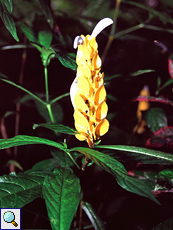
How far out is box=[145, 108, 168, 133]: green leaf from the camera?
1128 mm

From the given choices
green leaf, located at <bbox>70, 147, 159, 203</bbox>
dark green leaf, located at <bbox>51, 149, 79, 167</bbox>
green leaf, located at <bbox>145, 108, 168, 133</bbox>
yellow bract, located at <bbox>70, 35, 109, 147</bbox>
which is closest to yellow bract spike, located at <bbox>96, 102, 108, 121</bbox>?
yellow bract, located at <bbox>70, 35, 109, 147</bbox>

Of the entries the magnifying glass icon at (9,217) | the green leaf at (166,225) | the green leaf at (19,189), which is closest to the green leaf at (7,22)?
the green leaf at (19,189)

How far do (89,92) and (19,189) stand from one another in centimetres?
31

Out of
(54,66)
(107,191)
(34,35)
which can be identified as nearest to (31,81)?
(54,66)

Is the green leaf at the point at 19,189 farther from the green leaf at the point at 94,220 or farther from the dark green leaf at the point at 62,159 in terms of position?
the green leaf at the point at 94,220

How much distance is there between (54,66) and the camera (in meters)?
1.67

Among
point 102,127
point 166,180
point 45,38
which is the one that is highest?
point 45,38

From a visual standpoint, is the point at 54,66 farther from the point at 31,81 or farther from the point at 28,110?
the point at 28,110

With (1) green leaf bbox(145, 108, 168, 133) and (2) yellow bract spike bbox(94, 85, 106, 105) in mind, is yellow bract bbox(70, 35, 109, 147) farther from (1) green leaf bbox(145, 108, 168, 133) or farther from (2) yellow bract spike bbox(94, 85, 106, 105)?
(1) green leaf bbox(145, 108, 168, 133)

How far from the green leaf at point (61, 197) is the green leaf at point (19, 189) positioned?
57 mm

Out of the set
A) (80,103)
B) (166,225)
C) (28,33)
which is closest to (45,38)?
(28,33)

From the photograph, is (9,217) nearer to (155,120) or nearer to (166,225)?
(166,225)

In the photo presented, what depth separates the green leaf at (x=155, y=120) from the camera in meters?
1.13

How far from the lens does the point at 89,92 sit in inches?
24.6
